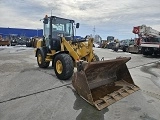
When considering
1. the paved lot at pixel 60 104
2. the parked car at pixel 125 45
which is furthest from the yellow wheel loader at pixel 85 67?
the parked car at pixel 125 45

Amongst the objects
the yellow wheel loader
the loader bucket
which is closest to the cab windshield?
the yellow wheel loader

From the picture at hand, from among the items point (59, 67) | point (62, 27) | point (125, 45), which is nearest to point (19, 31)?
point (125, 45)

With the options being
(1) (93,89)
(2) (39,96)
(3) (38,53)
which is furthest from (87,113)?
(3) (38,53)

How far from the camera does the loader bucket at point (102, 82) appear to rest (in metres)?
4.73

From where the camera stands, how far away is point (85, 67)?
478 centimetres

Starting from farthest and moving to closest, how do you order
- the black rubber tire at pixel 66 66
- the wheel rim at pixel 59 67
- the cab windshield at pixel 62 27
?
the cab windshield at pixel 62 27 < the wheel rim at pixel 59 67 < the black rubber tire at pixel 66 66

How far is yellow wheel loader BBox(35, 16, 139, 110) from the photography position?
4863 mm

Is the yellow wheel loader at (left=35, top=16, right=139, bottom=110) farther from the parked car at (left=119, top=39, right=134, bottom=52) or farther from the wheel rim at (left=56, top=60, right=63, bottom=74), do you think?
the parked car at (left=119, top=39, right=134, bottom=52)

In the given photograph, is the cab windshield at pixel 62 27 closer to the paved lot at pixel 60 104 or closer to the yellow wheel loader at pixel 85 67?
the yellow wheel loader at pixel 85 67

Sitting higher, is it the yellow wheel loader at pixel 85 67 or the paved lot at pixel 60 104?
the yellow wheel loader at pixel 85 67

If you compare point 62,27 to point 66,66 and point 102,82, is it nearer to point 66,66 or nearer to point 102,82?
point 66,66

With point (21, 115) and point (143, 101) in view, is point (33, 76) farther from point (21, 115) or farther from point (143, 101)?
point (143, 101)

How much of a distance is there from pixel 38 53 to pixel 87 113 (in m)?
5.75

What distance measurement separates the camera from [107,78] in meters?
5.87
